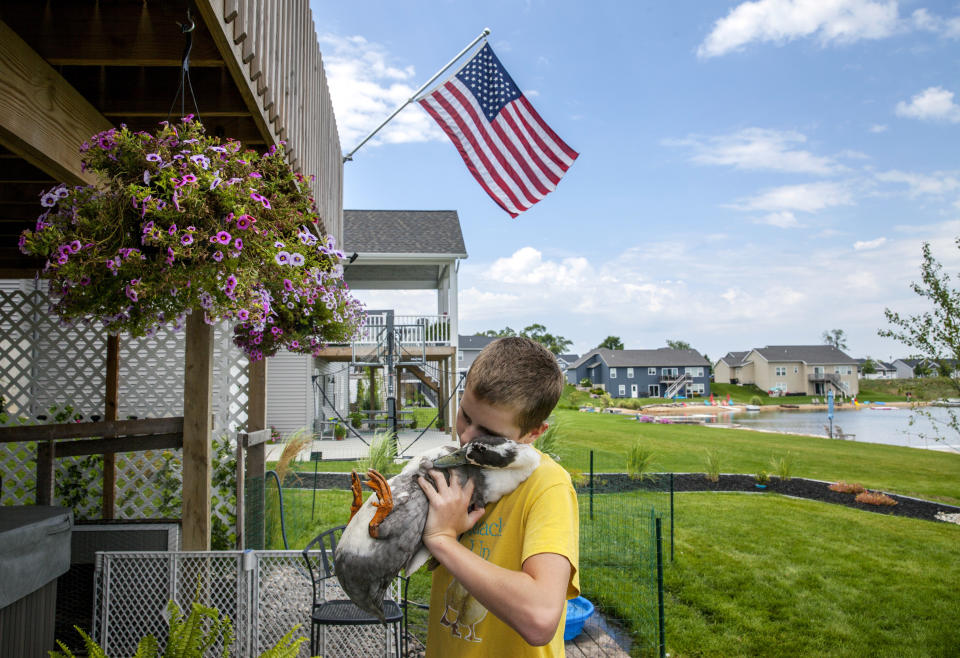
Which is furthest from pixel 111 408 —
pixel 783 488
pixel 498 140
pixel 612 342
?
pixel 612 342

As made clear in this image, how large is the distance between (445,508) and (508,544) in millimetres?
188

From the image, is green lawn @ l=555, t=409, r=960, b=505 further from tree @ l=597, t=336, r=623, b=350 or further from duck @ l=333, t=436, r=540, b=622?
tree @ l=597, t=336, r=623, b=350

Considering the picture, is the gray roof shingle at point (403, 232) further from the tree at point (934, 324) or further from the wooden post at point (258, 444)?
the wooden post at point (258, 444)

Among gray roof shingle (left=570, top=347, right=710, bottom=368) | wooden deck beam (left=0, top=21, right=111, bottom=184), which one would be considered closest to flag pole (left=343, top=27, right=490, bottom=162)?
wooden deck beam (left=0, top=21, right=111, bottom=184)

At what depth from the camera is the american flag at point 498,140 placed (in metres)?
5.94

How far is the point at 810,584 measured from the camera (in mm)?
5766

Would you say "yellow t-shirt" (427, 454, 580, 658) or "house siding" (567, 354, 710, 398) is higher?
"yellow t-shirt" (427, 454, 580, 658)

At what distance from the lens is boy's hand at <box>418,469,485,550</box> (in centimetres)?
102

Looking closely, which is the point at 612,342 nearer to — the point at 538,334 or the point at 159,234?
the point at 538,334

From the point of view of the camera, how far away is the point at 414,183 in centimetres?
2700

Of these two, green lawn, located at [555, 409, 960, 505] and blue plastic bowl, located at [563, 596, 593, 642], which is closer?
blue plastic bowl, located at [563, 596, 593, 642]

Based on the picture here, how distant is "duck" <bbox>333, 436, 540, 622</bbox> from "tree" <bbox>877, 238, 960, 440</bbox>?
7478mm

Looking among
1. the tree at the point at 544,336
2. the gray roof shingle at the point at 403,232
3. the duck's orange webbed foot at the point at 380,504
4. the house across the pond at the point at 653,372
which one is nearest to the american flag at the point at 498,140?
the duck's orange webbed foot at the point at 380,504

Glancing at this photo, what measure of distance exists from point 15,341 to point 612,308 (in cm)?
3558
